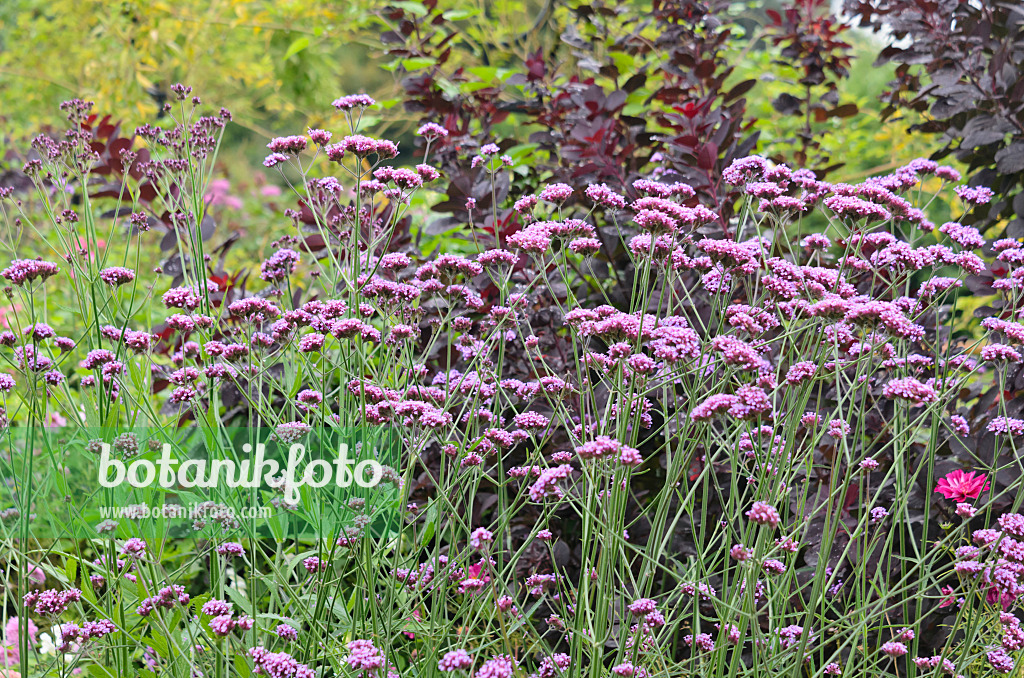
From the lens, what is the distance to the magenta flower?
2.18 metres

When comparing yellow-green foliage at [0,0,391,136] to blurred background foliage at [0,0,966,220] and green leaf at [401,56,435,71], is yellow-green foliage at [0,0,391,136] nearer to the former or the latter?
blurred background foliage at [0,0,966,220]

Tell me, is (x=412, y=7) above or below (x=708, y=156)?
above

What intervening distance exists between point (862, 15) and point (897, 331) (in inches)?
106

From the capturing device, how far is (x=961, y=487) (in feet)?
7.23

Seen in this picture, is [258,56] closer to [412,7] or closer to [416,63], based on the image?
[412,7]

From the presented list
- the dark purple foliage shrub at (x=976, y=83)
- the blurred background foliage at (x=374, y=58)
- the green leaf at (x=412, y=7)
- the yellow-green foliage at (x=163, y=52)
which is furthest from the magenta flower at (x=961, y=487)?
the yellow-green foliage at (x=163, y=52)

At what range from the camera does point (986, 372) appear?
148 inches

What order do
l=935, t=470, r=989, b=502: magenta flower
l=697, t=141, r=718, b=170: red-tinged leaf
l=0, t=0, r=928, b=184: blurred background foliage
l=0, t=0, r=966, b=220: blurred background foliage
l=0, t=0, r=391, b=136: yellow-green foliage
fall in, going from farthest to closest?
l=0, t=0, r=391, b=136: yellow-green foliage
l=0, t=0, r=928, b=184: blurred background foliage
l=0, t=0, r=966, b=220: blurred background foliage
l=697, t=141, r=718, b=170: red-tinged leaf
l=935, t=470, r=989, b=502: magenta flower

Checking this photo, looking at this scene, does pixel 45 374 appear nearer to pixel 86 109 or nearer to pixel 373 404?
pixel 373 404

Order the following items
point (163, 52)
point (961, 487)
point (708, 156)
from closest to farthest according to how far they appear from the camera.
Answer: point (961, 487)
point (708, 156)
point (163, 52)

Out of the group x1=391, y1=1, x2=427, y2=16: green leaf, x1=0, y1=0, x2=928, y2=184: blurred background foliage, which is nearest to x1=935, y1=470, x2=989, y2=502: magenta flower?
x1=0, y1=0, x2=928, y2=184: blurred background foliage

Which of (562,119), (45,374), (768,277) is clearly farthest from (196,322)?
(562,119)

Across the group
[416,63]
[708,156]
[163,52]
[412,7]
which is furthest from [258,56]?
[708,156]

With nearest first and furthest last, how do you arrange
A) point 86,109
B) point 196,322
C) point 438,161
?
point 196,322 → point 86,109 → point 438,161
